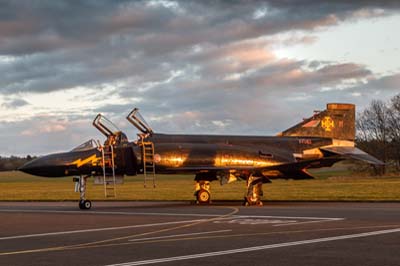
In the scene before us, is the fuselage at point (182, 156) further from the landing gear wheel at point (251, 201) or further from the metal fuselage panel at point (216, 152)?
the landing gear wheel at point (251, 201)

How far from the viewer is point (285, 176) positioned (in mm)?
30281

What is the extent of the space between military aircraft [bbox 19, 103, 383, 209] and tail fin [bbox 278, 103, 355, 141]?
793mm

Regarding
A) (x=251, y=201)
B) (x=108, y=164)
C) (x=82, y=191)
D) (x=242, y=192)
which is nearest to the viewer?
(x=82, y=191)

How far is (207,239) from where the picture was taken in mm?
14188

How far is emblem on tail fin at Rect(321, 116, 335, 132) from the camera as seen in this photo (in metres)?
32.5

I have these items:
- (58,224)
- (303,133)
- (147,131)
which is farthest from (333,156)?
(58,224)

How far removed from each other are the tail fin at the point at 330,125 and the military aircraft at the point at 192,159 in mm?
793

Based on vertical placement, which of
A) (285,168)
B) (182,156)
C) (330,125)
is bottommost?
(285,168)

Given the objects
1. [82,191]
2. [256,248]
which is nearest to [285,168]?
[82,191]

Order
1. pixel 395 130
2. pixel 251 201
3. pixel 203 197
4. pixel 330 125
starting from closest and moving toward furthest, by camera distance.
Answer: pixel 251 201 < pixel 203 197 < pixel 330 125 < pixel 395 130

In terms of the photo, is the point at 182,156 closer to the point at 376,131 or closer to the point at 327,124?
the point at 327,124

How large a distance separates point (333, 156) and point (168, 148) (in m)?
8.44

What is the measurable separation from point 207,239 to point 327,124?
19570 mm

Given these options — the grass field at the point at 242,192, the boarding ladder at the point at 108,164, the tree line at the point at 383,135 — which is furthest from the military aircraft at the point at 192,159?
the tree line at the point at 383,135
